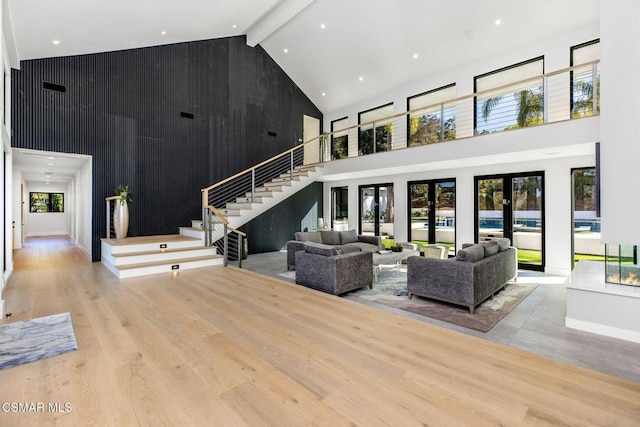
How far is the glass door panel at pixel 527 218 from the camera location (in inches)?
273

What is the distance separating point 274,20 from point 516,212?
7992 mm

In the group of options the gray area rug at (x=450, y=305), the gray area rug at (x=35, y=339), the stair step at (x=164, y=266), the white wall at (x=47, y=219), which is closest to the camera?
the gray area rug at (x=35, y=339)

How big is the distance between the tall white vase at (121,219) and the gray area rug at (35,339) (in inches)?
137

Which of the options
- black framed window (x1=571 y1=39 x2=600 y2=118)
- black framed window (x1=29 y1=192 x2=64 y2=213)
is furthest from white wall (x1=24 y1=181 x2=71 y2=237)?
black framed window (x1=571 y1=39 x2=600 y2=118)

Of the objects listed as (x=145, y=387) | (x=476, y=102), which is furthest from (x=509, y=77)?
(x=145, y=387)

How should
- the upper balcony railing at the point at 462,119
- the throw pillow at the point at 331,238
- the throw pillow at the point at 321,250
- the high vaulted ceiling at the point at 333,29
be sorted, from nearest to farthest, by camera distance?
the throw pillow at the point at 321,250, the high vaulted ceiling at the point at 333,29, the upper balcony railing at the point at 462,119, the throw pillow at the point at 331,238

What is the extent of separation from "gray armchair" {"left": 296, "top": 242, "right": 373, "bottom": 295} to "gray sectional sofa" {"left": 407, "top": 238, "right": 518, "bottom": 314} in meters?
0.81

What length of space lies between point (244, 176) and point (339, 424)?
875 cm

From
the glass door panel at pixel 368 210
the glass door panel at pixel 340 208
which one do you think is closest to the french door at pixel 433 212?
the glass door panel at pixel 368 210

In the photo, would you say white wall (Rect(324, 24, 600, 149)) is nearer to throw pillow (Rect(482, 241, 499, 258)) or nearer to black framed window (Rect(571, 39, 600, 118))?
black framed window (Rect(571, 39, 600, 118))

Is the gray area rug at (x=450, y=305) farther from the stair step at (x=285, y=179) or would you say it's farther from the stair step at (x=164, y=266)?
the stair step at (x=285, y=179)

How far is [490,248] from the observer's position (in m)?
4.90

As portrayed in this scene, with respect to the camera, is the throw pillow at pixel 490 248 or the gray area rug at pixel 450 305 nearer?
the gray area rug at pixel 450 305

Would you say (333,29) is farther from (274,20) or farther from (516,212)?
(516,212)
